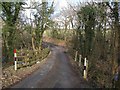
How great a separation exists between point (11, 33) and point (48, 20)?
16.4 metres

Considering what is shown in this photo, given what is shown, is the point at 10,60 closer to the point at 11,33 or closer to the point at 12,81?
the point at 11,33

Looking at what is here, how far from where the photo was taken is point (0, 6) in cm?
2348

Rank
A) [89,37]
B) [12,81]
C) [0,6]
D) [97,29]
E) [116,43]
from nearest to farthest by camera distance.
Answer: [12,81] → [116,43] → [0,6] → [89,37] → [97,29]

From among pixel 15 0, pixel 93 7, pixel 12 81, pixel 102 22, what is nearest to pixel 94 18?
pixel 93 7

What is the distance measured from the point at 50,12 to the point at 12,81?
29391 mm

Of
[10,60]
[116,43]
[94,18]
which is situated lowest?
[10,60]

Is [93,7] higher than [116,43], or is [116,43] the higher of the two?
[93,7]

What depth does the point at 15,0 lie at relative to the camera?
78.1 ft

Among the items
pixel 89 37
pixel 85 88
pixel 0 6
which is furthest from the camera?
pixel 89 37

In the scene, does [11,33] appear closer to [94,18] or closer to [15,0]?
[15,0]

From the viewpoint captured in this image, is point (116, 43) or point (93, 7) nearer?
point (116, 43)

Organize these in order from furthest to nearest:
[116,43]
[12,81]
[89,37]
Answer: [89,37] < [116,43] < [12,81]

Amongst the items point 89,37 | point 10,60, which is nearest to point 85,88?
point 10,60

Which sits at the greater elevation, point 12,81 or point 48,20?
point 48,20
